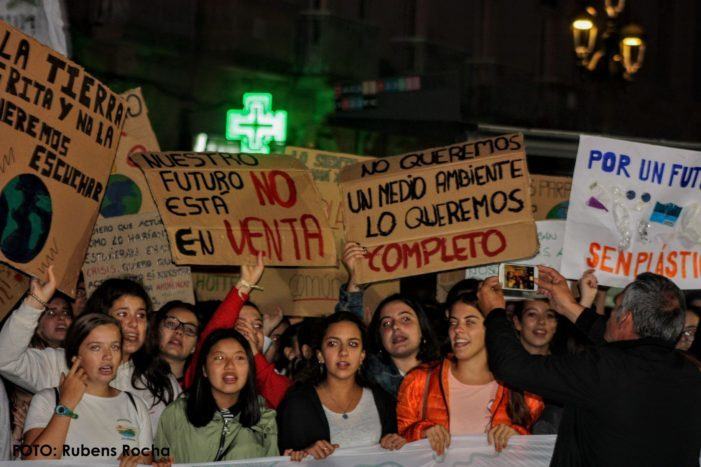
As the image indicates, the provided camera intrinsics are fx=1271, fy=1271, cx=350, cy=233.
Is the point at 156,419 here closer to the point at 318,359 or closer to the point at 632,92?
the point at 318,359

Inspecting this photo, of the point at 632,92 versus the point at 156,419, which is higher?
the point at 632,92

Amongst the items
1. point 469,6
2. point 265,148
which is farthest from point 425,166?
point 469,6

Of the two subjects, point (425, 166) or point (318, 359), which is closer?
point (318, 359)

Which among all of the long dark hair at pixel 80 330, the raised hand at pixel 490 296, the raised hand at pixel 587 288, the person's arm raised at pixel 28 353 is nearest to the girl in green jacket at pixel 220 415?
the long dark hair at pixel 80 330

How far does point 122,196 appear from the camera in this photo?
7422 mm

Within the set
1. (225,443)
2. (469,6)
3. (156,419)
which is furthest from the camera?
(469,6)

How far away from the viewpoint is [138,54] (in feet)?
54.6

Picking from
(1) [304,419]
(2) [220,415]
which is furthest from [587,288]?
(2) [220,415]

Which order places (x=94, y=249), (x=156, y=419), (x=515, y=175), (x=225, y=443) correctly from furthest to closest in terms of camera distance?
(x=94, y=249) < (x=515, y=175) < (x=156, y=419) < (x=225, y=443)

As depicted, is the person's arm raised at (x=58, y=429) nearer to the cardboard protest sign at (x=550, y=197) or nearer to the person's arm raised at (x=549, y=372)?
the person's arm raised at (x=549, y=372)

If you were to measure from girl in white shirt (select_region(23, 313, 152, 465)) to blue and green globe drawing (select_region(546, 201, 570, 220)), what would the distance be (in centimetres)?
377

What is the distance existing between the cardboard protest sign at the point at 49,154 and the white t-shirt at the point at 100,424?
860mm

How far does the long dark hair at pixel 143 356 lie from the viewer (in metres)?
5.86

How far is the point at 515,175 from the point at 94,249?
2.41 m
